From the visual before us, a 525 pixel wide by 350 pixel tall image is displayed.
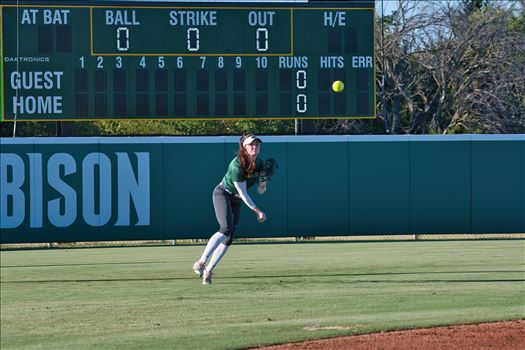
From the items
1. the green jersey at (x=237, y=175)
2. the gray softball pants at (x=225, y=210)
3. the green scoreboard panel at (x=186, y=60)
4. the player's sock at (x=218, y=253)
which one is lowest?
the player's sock at (x=218, y=253)

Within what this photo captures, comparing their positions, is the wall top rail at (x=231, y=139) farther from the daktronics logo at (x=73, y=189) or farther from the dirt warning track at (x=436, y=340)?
the dirt warning track at (x=436, y=340)

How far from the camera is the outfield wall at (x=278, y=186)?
66.5ft

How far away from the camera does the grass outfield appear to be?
792 cm

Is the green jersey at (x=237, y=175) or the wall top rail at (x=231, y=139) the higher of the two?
the wall top rail at (x=231, y=139)

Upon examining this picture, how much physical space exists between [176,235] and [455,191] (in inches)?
231

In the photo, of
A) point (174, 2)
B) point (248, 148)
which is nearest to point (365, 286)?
point (248, 148)

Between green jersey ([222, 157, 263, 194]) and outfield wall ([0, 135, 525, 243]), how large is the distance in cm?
995

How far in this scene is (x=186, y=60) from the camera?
756 inches

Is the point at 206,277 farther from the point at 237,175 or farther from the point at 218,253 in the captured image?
the point at 237,175

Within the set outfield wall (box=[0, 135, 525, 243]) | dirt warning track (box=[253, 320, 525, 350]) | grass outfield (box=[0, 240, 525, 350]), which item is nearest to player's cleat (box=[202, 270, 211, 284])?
grass outfield (box=[0, 240, 525, 350])

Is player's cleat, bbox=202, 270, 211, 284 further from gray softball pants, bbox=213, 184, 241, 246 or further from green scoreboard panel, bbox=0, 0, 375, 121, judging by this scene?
green scoreboard panel, bbox=0, 0, 375, 121

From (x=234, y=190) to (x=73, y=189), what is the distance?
10357 millimetres

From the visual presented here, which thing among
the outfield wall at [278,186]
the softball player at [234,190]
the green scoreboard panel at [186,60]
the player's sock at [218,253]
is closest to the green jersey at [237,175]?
the softball player at [234,190]

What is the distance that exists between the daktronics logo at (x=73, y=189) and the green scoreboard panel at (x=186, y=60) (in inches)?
55.1
